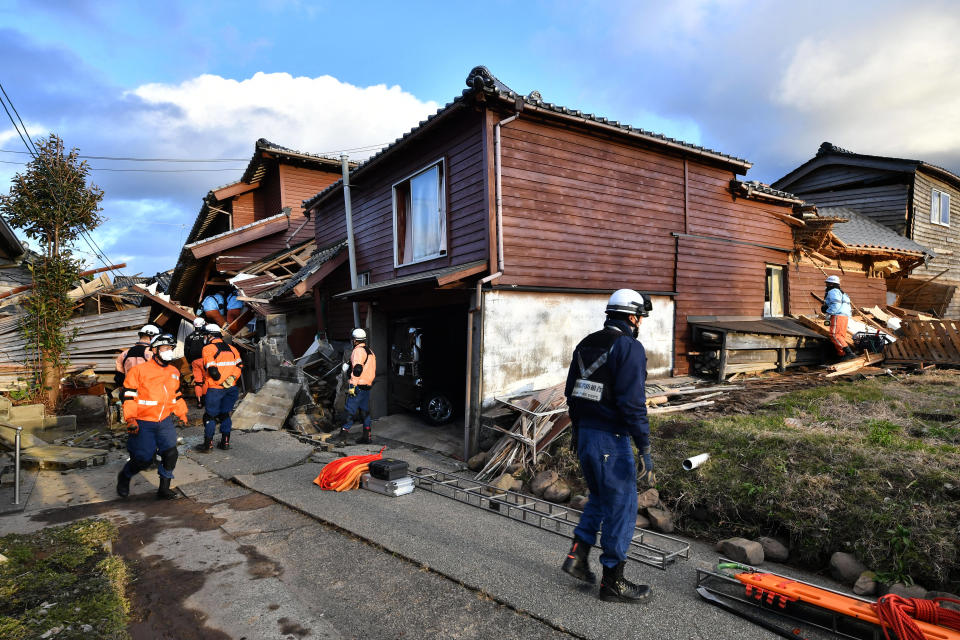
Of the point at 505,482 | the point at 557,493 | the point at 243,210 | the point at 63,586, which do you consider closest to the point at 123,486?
the point at 63,586

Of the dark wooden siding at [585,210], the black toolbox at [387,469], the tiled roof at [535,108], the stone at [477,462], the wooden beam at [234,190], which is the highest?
the wooden beam at [234,190]

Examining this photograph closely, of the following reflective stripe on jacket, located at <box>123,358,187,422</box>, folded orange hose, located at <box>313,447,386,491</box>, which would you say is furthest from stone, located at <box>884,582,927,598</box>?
reflective stripe on jacket, located at <box>123,358,187,422</box>

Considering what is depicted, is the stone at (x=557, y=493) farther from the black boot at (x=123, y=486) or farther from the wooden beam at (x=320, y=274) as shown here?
the wooden beam at (x=320, y=274)

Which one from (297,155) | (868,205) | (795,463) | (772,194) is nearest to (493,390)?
(795,463)

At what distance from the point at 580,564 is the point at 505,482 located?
279 cm

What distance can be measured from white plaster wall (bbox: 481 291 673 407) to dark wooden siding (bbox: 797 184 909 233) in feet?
53.0

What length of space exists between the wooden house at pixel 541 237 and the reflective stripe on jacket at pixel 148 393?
3.71m

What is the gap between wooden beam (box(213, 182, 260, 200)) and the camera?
19156 millimetres

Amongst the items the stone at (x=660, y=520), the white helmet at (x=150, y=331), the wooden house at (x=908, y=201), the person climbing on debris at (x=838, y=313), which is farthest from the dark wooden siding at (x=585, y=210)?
the wooden house at (x=908, y=201)

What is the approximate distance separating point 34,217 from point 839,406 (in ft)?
50.7

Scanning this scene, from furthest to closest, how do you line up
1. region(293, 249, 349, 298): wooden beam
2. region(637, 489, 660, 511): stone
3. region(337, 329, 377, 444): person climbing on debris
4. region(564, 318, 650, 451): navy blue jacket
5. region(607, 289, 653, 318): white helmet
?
region(293, 249, 349, 298): wooden beam
region(337, 329, 377, 444): person climbing on debris
region(637, 489, 660, 511): stone
region(607, 289, 653, 318): white helmet
region(564, 318, 650, 451): navy blue jacket

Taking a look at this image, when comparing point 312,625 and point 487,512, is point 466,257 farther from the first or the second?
point 312,625

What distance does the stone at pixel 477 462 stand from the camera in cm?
754

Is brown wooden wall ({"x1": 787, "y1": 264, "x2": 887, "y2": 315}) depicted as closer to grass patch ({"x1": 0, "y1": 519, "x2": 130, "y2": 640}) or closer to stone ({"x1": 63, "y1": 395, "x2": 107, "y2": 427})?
grass patch ({"x1": 0, "y1": 519, "x2": 130, "y2": 640})
